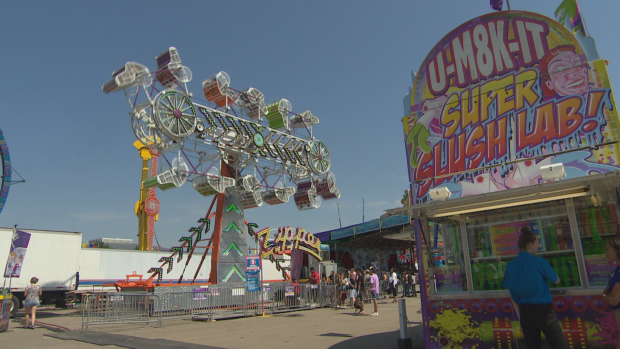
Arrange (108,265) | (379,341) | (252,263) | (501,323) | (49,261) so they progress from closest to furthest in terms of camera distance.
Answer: (501,323) → (379,341) → (252,263) → (49,261) → (108,265)

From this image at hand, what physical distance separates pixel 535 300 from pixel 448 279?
2.21 metres

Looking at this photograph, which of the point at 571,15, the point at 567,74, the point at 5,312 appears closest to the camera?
the point at 567,74

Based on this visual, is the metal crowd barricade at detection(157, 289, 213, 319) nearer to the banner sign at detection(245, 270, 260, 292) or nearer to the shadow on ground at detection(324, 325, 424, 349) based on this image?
the banner sign at detection(245, 270, 260, 292)

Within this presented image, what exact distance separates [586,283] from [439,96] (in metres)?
4.02

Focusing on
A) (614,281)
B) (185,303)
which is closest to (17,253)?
(185,303)

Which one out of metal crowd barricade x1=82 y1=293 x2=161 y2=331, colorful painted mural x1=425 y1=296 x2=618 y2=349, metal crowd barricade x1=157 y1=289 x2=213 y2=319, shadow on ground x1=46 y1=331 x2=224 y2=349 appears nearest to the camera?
colorful painted mural x1=425 y1=296 x2=618 y2=349

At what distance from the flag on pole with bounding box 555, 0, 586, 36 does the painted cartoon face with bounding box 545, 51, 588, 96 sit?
46cm

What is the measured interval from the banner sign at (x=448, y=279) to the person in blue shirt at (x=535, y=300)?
1772 mm

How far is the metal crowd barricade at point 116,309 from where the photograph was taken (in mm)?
12656

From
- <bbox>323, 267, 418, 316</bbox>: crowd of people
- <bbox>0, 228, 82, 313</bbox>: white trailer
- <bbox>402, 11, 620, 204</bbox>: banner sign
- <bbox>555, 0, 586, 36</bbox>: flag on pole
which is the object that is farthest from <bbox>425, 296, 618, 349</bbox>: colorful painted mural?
<bbox>0, 228, 82, 313</bbox>: white trailer

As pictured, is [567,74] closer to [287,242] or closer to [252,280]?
[252,280]

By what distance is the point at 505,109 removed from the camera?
7.48 metres

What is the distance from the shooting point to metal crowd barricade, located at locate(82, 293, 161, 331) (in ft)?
41.5

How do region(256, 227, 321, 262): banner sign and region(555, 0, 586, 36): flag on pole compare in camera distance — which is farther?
region(256, 227, 321, 262): banner sign
